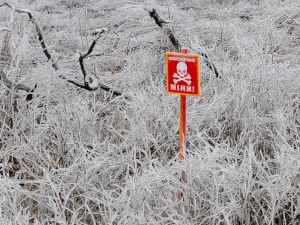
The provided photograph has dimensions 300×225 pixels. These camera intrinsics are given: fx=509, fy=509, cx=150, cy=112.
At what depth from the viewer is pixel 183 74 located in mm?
1685

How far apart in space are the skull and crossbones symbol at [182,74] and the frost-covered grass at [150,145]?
0.26m

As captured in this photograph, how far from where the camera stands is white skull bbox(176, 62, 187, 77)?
167 cm

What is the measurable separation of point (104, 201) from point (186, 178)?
0.93 ft

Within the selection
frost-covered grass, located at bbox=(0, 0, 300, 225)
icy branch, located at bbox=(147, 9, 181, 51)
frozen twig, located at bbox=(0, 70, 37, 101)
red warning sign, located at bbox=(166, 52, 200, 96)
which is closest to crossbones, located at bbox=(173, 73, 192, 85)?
red warning sign, located at bbox=(166, 52, 200, 96)

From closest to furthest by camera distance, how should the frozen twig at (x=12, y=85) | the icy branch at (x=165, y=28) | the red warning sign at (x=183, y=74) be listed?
the red warning sign at (x=183, y=74) → the frozen twig at (x=12, y=85) → the icy branch at (x=165, y=28)

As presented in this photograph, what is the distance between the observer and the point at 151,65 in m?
2.91

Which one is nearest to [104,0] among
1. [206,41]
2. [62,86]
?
[206,41]

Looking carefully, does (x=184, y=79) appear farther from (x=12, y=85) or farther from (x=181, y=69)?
(x=12, y=85)

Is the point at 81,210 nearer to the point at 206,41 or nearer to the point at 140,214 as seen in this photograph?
the point at 140,214

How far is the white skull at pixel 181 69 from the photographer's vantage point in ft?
5.48

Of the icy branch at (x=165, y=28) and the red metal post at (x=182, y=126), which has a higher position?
the icy branch at (x=165, y=28)

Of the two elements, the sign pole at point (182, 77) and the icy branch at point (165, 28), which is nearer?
the sign pole at point (182, 77)

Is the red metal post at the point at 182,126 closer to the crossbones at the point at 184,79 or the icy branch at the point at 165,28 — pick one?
the crossbones at the point at 184,79

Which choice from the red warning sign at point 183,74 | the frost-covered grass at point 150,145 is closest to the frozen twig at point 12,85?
the frost-covered grass at point 150,145
